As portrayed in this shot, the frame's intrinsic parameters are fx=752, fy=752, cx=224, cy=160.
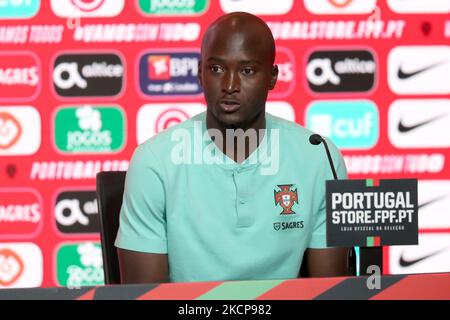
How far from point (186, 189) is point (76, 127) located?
1422 mm

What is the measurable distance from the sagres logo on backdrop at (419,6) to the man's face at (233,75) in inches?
57.5

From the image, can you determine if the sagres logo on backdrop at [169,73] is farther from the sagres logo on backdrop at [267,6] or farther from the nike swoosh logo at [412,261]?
the nike swoosh logo at [412,261]

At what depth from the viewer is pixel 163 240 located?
1.48 m

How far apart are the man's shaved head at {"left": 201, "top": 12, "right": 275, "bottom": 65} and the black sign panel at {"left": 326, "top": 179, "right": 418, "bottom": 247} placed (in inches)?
22.1

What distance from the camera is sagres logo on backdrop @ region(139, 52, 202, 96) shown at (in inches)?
111

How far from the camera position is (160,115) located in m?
2.84

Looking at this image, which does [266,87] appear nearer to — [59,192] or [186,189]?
[186,189]

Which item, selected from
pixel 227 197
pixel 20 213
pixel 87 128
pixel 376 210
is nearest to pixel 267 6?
pixel 87 128

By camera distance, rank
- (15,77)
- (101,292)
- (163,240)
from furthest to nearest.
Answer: (15,77)
(163,240)
(101,292)

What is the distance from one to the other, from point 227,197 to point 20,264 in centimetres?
162

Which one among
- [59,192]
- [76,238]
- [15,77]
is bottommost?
[76,238]

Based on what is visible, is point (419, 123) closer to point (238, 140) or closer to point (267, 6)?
point (267, 6)

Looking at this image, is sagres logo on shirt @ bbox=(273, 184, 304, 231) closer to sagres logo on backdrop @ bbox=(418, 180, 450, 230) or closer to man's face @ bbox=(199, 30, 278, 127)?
man's face @ bbox=(199, 30, 278, 127)

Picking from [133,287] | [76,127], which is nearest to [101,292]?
[133,287]
